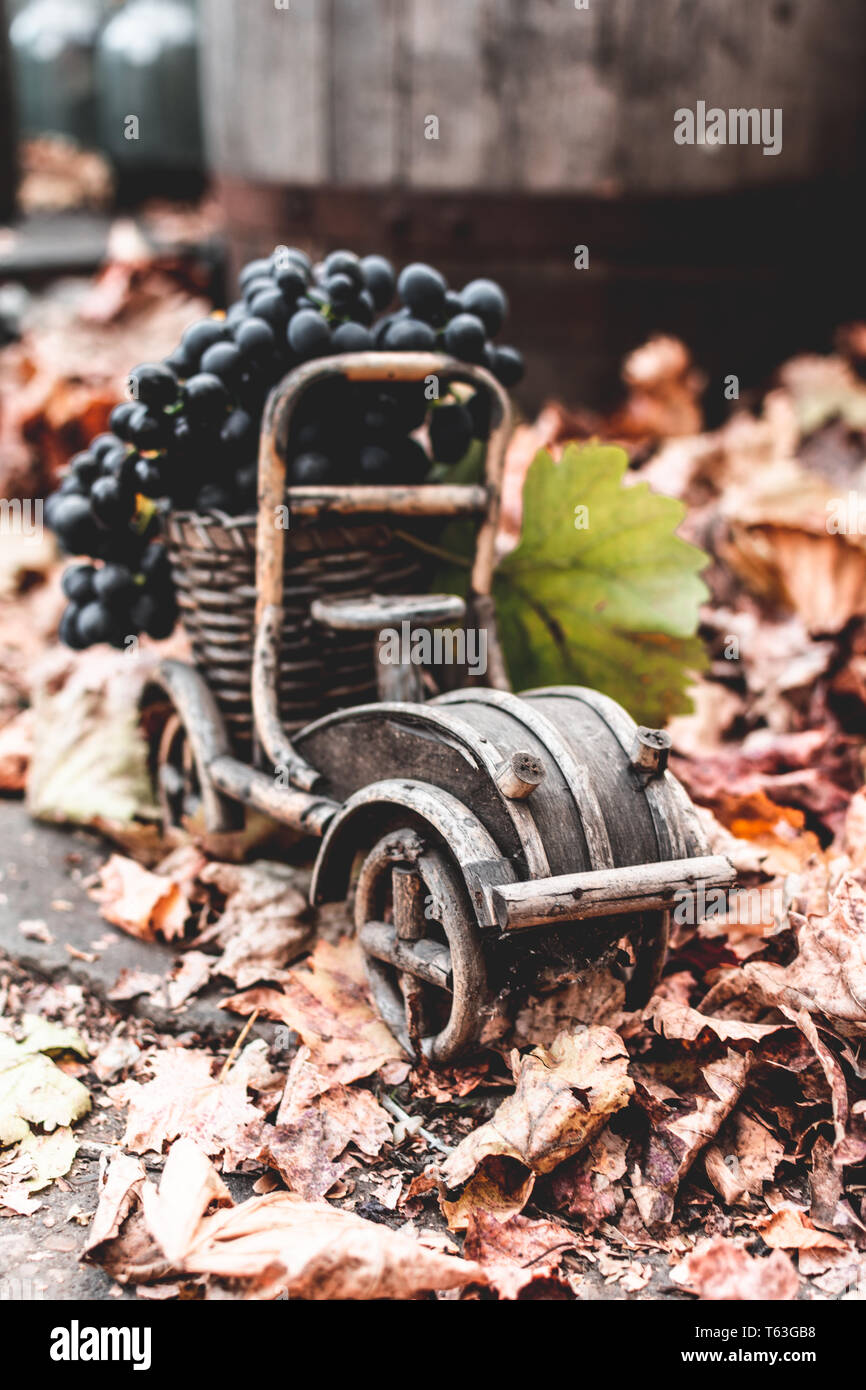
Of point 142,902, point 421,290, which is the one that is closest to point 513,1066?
point 142,902

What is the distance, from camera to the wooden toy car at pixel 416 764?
4.94ft

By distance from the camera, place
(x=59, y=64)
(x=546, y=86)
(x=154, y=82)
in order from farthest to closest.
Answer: (x=59, y=64)
(x=154, y=82)
(x=546, y=86)

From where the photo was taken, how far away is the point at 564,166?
3.32 metres

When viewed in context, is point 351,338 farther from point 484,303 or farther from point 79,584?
point 79,584

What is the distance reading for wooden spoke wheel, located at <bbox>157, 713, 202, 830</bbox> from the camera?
86.8 inches

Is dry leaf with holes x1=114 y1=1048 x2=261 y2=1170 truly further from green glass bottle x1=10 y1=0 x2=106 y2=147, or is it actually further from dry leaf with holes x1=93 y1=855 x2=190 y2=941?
green glass bottle x1=10 y1=0 x2=106 y2=147

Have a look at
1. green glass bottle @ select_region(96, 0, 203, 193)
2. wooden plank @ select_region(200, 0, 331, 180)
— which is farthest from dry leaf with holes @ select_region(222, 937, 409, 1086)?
green glass bottle @ select_region(96, 0, 203, 193)

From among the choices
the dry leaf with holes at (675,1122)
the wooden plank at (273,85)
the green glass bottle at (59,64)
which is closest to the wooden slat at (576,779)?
the dry leaf with holes at (675,1122)

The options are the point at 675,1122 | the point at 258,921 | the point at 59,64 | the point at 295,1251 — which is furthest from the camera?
the point at 59,64

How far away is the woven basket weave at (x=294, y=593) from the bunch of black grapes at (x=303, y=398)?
71mm

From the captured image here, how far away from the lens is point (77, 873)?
86.7 inches

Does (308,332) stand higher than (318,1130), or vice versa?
(308,332)

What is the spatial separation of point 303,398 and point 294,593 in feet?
0.96

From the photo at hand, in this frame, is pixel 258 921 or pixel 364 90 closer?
pixel 258 921
